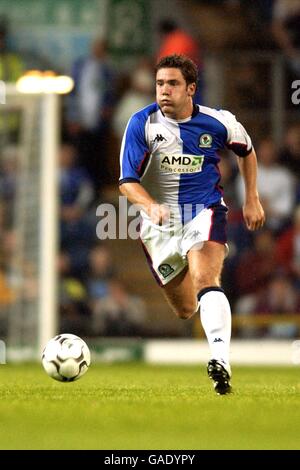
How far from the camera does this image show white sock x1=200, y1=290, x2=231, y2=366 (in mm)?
7395

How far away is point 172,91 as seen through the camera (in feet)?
26.2

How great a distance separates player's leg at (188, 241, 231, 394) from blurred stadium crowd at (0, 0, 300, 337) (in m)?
5.92

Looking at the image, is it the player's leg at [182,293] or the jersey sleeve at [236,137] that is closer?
the jersey sleeve at [236,137]

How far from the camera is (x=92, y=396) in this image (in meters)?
7.34

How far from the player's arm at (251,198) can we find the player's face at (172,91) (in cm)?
57

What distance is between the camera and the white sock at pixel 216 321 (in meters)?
7.39

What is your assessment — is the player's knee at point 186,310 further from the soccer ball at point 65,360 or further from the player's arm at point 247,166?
the soccer ball at point 65,360

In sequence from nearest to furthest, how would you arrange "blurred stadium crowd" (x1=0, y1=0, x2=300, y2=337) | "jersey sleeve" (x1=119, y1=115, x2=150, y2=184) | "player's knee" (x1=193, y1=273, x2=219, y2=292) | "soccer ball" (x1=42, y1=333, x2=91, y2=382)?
"player's knee" (x1=193, y1=273, x2=219, y2=292) < "soccer ball" (x1=42, y1=333, x2=91, y2=382) < "jersey sleeve" (x1=119, y1=115, x2=150, y2=184) < "blurred stadium crowd" (x1=0, y1=0, x2=300, y2=337)
